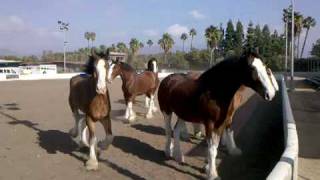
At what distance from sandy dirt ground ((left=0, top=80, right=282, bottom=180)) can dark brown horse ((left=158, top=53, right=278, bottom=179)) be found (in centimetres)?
98

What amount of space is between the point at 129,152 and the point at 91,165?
68.4 inches

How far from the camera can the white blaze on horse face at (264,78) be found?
23.0 ft

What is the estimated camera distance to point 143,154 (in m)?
10.4

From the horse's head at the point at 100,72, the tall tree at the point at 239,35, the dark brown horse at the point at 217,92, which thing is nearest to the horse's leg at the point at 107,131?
the horse's head at the point at 100,72

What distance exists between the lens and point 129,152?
34.9 ft

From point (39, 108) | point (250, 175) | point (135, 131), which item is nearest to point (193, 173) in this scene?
point (250, 175)

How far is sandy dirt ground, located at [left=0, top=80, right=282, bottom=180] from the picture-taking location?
8.66 metres

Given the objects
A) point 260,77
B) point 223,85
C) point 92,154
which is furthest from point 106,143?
point 260,77

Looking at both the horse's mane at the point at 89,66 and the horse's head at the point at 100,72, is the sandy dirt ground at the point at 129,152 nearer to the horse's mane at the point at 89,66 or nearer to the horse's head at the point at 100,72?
the horse's head at the point at 100,72

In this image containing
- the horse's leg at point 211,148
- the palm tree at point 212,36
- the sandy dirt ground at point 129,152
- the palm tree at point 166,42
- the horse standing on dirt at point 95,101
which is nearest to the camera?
the horse's leg at point 211,148

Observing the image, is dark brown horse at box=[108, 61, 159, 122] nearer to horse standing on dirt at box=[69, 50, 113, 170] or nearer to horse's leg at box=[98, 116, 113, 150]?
horse standing on dirt at box=[69, 50, 113, 170]

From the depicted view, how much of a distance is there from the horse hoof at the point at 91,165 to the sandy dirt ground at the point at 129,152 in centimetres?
9

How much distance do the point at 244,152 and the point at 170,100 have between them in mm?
2104

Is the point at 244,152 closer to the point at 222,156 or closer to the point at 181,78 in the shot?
the point at 222,156
